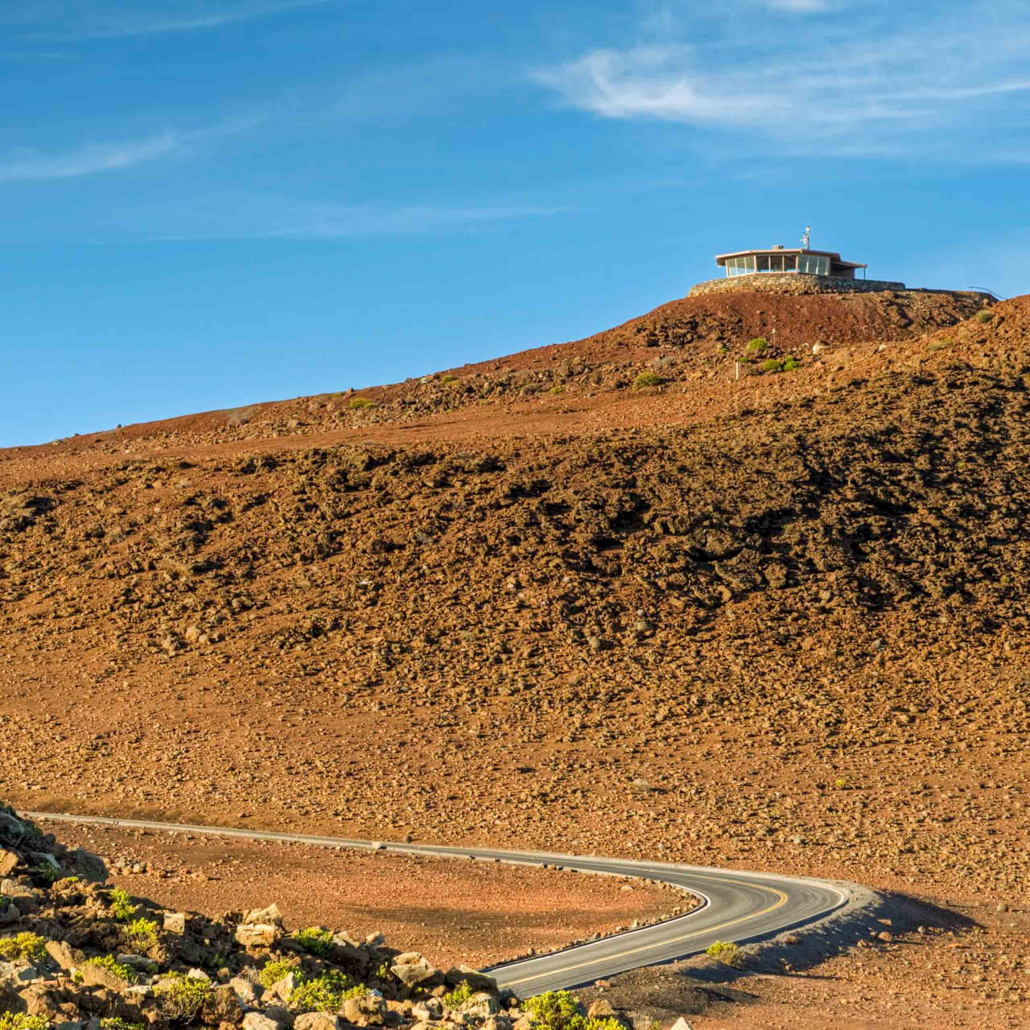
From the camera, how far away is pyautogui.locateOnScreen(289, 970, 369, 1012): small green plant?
1041 cm

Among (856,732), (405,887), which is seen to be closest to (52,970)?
(405,887)

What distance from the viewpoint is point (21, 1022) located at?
8.17 m

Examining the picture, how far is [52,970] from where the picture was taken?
991cm

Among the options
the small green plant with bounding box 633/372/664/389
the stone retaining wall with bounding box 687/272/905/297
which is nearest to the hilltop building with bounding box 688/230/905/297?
the stone retaining wall with bounding box 687/272/905/297

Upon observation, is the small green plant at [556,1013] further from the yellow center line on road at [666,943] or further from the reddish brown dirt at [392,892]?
the reddish brown dirt at [392,892]

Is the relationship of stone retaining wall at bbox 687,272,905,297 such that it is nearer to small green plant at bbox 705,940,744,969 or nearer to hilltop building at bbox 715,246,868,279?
hilltop building at bbox 715,246,868,279

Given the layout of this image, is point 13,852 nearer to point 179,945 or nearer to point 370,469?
point 179,945

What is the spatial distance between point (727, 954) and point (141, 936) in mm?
9587

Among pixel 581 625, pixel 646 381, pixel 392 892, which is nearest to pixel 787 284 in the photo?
pixel 646 381

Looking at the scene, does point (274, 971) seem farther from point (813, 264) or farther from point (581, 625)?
point (813, 264)

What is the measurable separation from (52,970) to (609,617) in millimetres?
30538

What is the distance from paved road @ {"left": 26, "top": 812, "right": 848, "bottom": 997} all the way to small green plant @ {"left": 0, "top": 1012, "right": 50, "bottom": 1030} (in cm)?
878

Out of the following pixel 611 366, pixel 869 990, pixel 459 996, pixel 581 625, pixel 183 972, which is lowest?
pixel 869 990

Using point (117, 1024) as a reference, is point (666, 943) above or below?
below
